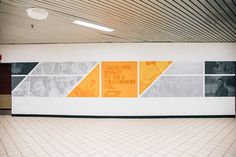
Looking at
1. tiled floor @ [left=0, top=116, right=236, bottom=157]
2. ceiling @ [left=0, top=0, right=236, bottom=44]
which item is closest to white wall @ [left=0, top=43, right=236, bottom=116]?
tiled floor @ [left=0, top=116, right=236, bottom=157]

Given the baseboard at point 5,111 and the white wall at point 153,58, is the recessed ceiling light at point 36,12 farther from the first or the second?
the baseboard at point 5,111

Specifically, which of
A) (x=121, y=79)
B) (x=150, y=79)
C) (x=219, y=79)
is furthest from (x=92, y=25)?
(x=219, y=79)

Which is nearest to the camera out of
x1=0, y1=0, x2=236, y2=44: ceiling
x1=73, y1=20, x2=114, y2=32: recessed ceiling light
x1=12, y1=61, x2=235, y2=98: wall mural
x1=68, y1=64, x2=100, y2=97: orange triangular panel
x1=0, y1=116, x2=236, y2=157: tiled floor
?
x1=0, y1=0, x2=236, y2=44: ceiling

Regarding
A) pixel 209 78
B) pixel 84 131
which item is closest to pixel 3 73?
pixel 84 131

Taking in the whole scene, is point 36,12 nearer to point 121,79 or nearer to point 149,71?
point 121,79

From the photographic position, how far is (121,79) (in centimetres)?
764

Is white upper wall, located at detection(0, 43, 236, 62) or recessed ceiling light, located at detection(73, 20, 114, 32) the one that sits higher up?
recessed ceiling light, located at detection(73, 20, 114, 32)

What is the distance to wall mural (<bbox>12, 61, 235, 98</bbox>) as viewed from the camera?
25.0 feet

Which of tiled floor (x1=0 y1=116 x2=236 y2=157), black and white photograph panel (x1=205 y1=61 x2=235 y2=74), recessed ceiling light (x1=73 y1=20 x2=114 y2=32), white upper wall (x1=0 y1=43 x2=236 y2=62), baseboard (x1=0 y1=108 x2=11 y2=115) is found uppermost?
recessed ceiling light (x1=73 y1=20 x2=114 y2=32)

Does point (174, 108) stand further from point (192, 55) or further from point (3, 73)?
point (3, 73)

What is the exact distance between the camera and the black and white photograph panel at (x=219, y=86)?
25.0 feet

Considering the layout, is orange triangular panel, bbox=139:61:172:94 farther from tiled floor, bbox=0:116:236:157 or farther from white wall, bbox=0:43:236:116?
tiled floor, bbox=0:116:236:157

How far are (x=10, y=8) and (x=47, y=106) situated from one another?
4945 millimetres

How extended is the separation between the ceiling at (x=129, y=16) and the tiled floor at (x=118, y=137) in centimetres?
298
